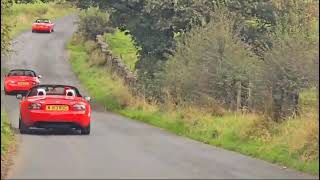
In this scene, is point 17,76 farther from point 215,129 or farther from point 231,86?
point 215,129

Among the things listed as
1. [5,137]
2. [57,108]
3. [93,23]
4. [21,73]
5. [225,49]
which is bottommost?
[21,73]

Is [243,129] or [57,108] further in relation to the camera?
[57,108]

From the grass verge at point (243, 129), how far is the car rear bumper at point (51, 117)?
3309mm

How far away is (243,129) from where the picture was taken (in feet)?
60.0

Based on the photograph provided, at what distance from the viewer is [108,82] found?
38438 mm

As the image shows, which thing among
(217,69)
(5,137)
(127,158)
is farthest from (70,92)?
(217,69)

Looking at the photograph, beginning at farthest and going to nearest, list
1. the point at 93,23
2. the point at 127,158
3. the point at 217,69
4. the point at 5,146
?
1. the point at 93,23
2. the point at 217,69
3. the point at 5,146
4. the point at 127,158

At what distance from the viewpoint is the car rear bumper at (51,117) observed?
18625mm

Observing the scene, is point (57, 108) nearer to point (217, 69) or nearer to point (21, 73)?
point (217, 69)

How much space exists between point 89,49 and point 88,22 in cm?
589

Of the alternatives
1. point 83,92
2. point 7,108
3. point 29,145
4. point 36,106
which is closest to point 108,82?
point 83,92

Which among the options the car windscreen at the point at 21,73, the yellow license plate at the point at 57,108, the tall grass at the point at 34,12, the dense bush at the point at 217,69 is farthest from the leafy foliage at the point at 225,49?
the tall grass at the point at 34,12

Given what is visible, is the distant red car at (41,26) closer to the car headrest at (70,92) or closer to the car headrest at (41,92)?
the car headrest at (70,92)

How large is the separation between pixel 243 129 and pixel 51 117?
509 cm
